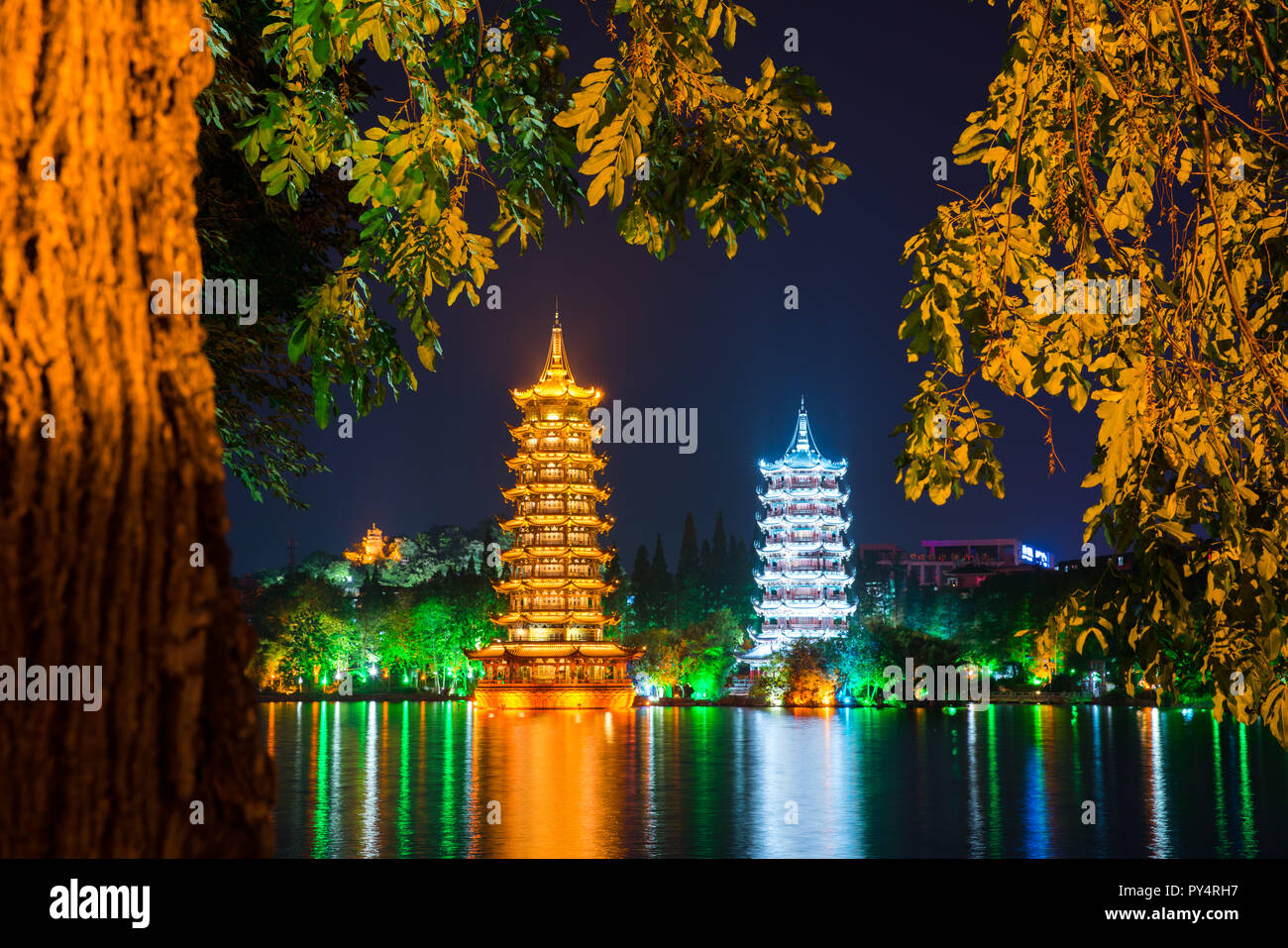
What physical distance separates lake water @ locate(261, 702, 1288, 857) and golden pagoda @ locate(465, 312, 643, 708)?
764 cm

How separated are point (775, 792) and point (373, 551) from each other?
92.4m

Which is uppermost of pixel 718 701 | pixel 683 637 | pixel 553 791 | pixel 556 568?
pixel 556 568

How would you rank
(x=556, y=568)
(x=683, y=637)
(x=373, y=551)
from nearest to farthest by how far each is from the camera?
(x=556, y=568), (x=683, y=637), (x=373, y=551)

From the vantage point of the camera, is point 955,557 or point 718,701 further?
point 955,557

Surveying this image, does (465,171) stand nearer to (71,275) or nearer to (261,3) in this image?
(71,275)

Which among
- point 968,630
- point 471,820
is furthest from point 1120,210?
point 968,630

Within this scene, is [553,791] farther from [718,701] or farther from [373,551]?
[373,551]

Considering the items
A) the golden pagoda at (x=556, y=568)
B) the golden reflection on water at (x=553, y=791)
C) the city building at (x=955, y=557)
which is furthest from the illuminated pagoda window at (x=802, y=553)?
the city building at (x=955, y=557)

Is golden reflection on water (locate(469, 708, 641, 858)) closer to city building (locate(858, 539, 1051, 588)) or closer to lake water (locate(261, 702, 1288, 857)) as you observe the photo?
lake water (locate(261, 702, 1288, 857))

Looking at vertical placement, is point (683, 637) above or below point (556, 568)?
below

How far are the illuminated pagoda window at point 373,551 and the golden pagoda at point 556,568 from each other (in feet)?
185

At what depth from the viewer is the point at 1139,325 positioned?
11.0 feet

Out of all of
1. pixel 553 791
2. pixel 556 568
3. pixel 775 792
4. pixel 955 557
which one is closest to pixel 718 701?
pixel 556 568
